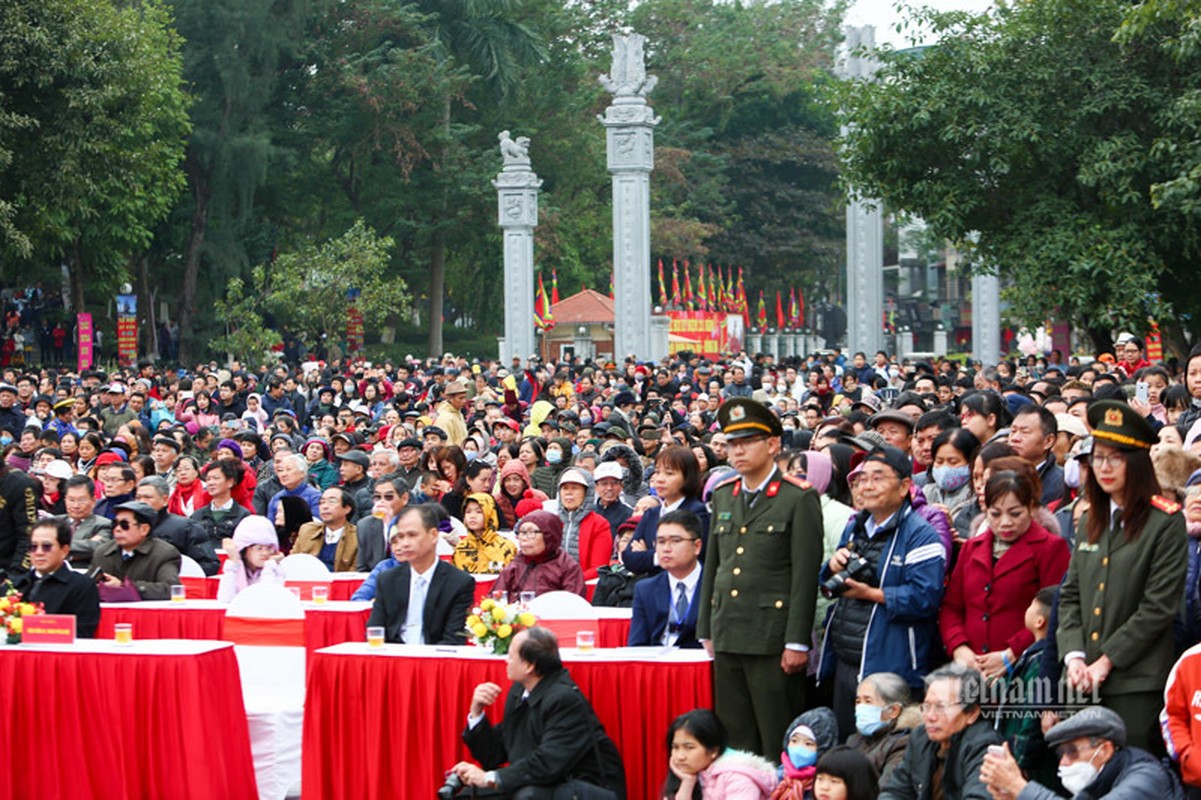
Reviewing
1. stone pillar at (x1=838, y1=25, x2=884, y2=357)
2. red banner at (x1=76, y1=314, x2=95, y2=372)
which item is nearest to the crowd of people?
red banner at (x1=76, y1=314, x2=95, y2=372)

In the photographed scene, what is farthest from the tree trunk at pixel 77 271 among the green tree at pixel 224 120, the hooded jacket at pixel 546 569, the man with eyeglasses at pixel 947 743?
the man with eyeglasses at pixel 947 743

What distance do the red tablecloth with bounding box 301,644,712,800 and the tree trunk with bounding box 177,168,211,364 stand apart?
123 ft

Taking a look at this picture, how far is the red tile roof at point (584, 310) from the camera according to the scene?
46250mm

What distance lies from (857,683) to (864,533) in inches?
26.0

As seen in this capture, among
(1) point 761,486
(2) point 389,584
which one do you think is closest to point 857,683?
(1) point 761,486

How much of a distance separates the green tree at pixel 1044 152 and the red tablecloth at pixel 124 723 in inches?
481

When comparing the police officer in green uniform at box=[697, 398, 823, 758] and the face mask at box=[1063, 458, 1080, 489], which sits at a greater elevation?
the face mask at box=[1063, 458, 1080, 489]

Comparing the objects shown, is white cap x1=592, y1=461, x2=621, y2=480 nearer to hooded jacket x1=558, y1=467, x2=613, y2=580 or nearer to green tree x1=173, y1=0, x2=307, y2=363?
hooded jacket x1=558, y1=467, x2=613, y2=580

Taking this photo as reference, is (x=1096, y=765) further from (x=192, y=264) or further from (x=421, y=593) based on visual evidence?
(x=192, y=264)

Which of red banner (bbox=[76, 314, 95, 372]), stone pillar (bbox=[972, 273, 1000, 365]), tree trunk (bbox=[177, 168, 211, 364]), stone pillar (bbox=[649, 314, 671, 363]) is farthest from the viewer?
tree trunk (bbox=[177, 168, 211, 364])

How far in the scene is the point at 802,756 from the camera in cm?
705

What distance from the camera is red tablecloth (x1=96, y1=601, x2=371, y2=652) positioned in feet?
30.6

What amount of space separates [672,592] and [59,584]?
3.40 metres

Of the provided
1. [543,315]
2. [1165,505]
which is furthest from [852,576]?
[543,315]
